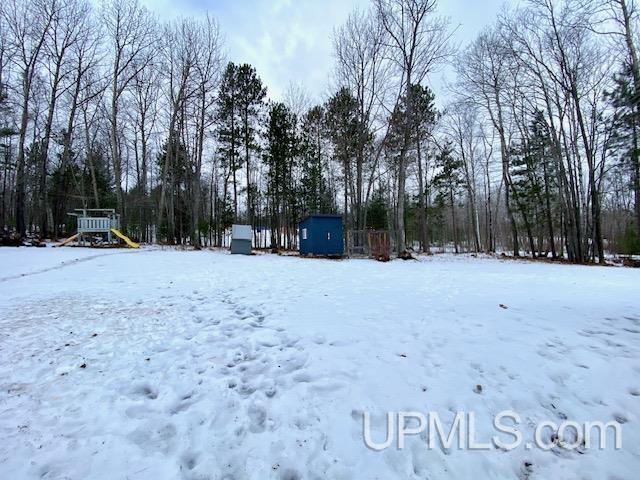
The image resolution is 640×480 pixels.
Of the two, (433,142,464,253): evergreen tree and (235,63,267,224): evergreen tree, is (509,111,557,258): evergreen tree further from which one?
(235,63,267,224): evergreen tree

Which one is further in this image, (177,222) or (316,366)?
(177,222)

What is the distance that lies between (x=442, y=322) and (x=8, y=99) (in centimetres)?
2276

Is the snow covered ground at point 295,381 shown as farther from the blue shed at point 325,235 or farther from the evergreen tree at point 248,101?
the evergreen tree at point 248,101

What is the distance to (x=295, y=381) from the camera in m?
2.71

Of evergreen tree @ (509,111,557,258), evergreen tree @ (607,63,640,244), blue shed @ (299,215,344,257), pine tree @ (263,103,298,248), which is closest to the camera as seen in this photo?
evergreen tree @ (607,63,640,244)

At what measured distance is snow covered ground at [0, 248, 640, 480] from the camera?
1.88 metres

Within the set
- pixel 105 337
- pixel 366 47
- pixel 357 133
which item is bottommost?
pixel 105 337

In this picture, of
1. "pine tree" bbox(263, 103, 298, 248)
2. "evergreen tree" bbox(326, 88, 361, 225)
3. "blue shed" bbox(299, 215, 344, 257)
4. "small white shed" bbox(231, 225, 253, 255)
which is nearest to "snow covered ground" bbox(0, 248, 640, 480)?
"blue shed" bbox(299, 215, 344, 257)

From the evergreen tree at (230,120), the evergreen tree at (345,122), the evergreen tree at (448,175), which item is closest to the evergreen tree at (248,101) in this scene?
the evergreen tree at (230,120)

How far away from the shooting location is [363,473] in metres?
1.82

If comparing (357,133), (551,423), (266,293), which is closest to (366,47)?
(357,133)

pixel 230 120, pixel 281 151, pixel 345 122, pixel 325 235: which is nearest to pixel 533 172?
pixel 345 122

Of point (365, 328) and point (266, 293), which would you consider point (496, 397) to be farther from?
point (266, 293)

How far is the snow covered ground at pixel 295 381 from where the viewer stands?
188cm
